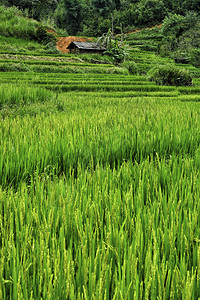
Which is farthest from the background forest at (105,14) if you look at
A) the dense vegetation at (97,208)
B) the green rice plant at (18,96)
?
the dense vegetation at (97,208)

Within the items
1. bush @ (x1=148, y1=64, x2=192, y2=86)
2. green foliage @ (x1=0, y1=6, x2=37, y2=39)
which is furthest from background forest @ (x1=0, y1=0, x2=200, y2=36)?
bush @ (x1=148, y1=64, x2=192, y2=86)

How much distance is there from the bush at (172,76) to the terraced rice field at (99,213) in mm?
10043

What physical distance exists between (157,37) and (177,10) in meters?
8.89

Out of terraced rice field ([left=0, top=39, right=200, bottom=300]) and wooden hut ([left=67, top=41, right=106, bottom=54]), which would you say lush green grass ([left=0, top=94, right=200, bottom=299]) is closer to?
terraced rice field ([left=0, top=39, right=200, bottom=300])

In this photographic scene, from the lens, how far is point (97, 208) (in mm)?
947

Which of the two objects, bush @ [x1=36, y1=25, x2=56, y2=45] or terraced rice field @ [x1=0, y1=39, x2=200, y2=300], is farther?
bush @ [x1=36, y1=25, x2=56, y2=45]

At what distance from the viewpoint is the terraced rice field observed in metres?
0.62

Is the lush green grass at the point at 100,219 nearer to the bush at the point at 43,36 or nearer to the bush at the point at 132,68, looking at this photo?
the bush at the point at 132,68

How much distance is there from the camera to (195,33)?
31.6m

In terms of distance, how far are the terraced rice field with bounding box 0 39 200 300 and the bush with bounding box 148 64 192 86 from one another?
32.9 ft

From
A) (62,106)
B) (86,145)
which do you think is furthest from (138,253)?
(62,106)

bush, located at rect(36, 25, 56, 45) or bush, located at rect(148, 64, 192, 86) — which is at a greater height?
bush, located at rect(36, 25, 56, 45)

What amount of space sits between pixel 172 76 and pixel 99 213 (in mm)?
12897

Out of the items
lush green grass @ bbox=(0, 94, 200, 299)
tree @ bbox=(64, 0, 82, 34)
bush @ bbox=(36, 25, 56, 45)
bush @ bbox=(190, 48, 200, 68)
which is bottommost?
lush green grass @ bbox=(0, 94, 200, 299)
